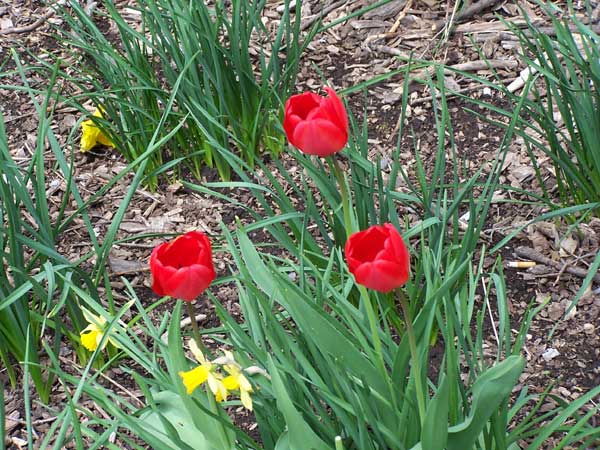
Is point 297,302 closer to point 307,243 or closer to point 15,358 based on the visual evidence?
point 307,243

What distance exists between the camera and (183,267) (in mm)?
1371

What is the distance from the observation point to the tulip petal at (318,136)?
4.42 feet

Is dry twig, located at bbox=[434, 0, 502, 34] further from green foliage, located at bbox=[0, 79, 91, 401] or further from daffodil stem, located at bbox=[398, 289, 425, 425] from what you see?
daffodil stem, located at bbox=[398, 289, 425, 425]

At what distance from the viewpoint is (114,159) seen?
3111 millimetres

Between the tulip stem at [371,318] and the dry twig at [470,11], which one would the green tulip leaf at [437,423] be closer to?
the tulip stem at [371,318]

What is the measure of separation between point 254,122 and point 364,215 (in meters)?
0.68

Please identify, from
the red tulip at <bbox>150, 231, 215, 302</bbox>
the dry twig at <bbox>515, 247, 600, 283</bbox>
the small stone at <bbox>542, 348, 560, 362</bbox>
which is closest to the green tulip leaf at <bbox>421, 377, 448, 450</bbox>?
the red tulip at <bbox>150, 231, 215, 302</bbox>

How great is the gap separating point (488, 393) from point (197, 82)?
1.57 m

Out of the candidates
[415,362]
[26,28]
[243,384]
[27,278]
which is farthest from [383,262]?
[26,28]

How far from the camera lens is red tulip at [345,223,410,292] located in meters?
1.25

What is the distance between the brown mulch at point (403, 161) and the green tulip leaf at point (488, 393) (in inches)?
22.1

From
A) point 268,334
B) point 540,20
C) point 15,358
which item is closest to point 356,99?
point 540,20

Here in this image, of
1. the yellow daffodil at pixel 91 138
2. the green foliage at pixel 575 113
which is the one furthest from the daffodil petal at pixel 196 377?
the yellow daffodil at pixel 91 138

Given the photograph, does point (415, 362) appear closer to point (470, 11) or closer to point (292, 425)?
point (292, 425)
